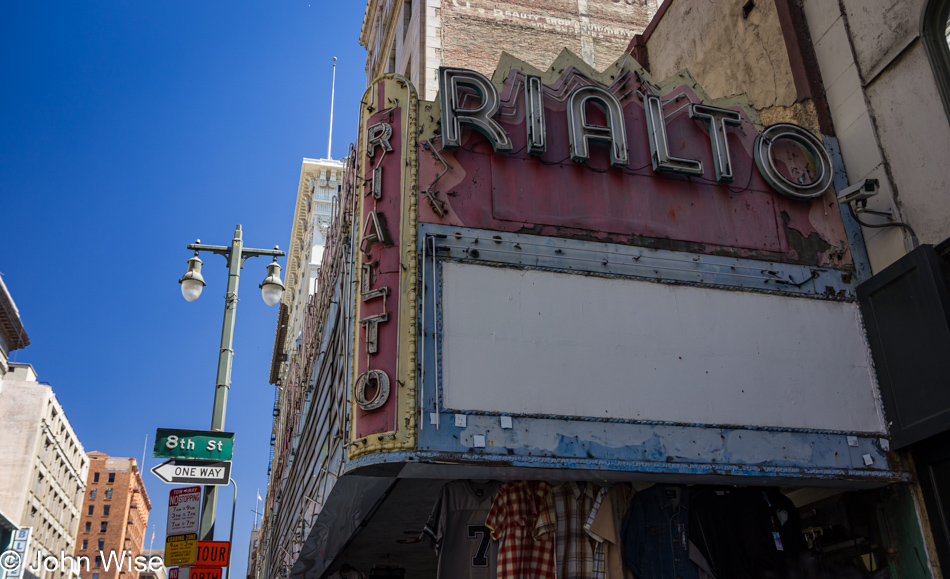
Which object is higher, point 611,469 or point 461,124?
point 461,124

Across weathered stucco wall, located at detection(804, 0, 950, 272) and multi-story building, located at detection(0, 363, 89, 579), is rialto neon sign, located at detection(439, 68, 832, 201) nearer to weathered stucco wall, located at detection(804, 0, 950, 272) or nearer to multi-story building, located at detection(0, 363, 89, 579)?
weathered stucco wall, located at detection(804, 0, 950, 272)

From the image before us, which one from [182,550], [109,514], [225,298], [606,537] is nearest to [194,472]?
[182,550]

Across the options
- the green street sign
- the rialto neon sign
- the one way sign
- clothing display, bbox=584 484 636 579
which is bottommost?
clothing display, bbox=584 484 636 579

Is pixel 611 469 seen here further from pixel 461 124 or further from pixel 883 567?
pixel 461 124

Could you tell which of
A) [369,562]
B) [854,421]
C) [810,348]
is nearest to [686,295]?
[810,348]

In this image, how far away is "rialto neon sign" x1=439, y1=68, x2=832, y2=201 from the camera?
10086 millimetres

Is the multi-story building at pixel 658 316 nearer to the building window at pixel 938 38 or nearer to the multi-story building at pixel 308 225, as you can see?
the building window at pixel 938 38

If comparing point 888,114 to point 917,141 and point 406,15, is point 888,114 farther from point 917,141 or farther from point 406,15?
point 406,15

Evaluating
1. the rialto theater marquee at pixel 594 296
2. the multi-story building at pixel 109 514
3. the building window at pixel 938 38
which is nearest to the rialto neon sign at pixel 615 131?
the rialto theater marquee at pixel 594 296

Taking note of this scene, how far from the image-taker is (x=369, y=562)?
12758 mm

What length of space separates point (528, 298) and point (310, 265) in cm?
5043

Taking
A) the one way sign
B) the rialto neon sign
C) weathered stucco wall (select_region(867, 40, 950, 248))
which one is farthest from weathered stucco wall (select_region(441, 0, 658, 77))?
the one way sign

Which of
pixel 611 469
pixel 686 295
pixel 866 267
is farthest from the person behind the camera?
pixel 866 267

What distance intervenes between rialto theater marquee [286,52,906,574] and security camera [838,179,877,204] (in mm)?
575
